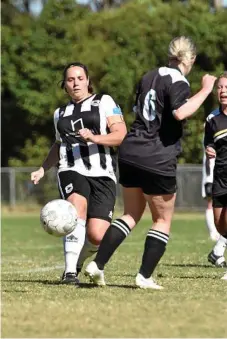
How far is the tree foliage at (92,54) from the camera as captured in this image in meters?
33.4

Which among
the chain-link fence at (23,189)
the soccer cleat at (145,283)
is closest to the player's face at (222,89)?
the soccer cleat at (145,283)

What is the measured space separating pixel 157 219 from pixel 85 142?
1251 millimetres

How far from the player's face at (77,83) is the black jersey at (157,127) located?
1.14 meters

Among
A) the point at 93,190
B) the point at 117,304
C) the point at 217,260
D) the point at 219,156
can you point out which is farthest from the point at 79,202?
the point at 217,260

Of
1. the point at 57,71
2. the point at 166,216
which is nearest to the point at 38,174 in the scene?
the point at 166,216

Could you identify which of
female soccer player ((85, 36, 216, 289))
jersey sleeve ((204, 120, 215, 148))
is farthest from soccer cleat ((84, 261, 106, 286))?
jersey sleeve ((204, 120, 215, 148))

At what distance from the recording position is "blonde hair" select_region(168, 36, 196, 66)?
308 inches

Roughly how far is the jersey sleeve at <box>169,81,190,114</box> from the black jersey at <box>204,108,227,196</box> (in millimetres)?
2337

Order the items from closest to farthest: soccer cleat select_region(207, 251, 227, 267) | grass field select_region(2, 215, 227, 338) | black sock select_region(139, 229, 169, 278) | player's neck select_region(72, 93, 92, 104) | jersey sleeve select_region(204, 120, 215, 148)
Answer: grass field select_region(2, 215, 227, 338) → black sock select_region(139, 229, 169, 278) → player's neck select_region(72, 93, 92, 104) → jersey sleeve select_region(204, 120, 215, 148) → soccer cleat select_region(207, 251, 227, 267)

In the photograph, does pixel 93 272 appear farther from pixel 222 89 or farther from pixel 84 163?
pixel 222 89

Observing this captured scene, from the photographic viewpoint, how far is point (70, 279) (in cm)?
859

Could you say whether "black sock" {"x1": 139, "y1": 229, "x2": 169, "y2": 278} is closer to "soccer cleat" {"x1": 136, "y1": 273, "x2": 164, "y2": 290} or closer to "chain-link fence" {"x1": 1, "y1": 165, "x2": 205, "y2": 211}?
"soccer cleat" {"x1": 136, "y1": 273, "x2": 164, "y2": 290}

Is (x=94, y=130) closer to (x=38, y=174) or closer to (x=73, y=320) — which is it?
(x=38, y=174)

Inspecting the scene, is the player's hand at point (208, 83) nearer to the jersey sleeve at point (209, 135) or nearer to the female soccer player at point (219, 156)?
the female soccer player at point (219, 156)
